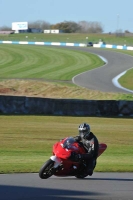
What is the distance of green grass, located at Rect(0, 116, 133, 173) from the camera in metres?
13.6

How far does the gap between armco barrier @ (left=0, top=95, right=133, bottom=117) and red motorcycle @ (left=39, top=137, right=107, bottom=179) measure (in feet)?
43.7

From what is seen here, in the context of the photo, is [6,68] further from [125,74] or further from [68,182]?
[68,182]

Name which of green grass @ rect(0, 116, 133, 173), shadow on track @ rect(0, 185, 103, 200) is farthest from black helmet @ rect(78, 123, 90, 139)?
green grass @ rect(0, 116, 133, 173)

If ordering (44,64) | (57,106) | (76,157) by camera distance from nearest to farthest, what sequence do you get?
(76,157), (57,106), (44,64)

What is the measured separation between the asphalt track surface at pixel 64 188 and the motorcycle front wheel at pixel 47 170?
0.32 feet

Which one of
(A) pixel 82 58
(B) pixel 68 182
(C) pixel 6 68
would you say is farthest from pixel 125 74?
(B) pixel 68 182

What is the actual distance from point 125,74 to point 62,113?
29.4 metres

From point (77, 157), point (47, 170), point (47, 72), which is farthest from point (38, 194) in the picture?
point (47, 72)

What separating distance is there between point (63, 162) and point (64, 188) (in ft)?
2.22

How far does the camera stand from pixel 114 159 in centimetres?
1503

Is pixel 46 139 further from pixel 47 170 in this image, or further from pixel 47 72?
pixel 47 72

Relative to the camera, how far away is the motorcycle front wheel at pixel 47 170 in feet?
35.6

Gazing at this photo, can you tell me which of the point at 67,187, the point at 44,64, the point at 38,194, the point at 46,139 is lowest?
the point at 44,64

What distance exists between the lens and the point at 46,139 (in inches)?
744
